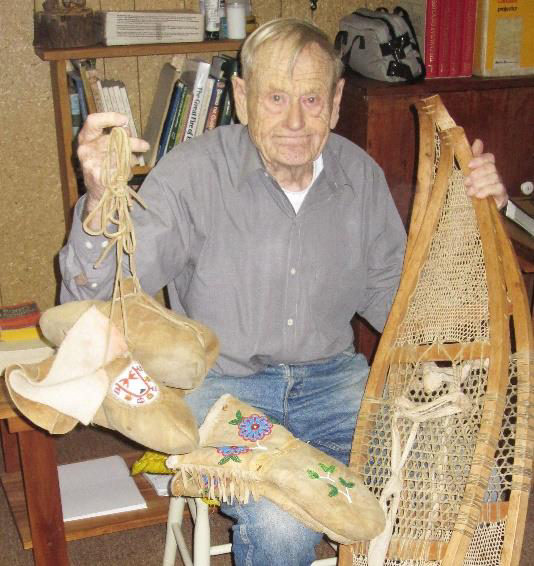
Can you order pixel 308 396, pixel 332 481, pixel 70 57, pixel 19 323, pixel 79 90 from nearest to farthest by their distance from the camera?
pixel 332 481, pixel 308 396, pixel 19 323, pixel 70 57, pixel 79 90

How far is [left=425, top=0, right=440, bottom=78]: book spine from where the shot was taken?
219cm

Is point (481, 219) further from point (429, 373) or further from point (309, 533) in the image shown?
point (309, 533)

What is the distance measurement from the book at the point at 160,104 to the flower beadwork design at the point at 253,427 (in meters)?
1.17

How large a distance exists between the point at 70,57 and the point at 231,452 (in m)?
1.29

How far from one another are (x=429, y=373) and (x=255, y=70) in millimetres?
621

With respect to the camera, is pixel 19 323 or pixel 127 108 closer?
pixel 19 323

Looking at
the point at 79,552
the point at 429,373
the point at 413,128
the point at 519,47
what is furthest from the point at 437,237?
the point at 79,552

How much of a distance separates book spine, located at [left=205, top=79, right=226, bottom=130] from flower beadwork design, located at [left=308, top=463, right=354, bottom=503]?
1.33m

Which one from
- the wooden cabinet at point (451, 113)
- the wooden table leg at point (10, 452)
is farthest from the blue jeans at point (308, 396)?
the wooden table leg at point (10, 452)

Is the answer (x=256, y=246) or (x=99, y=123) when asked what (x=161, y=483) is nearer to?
(x=256, y=246)

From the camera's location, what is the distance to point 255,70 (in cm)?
144

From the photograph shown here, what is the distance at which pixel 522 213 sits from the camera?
201 centimetres

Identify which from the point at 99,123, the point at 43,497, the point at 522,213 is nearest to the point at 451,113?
the point at 522,213

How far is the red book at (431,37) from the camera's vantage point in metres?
2.19
